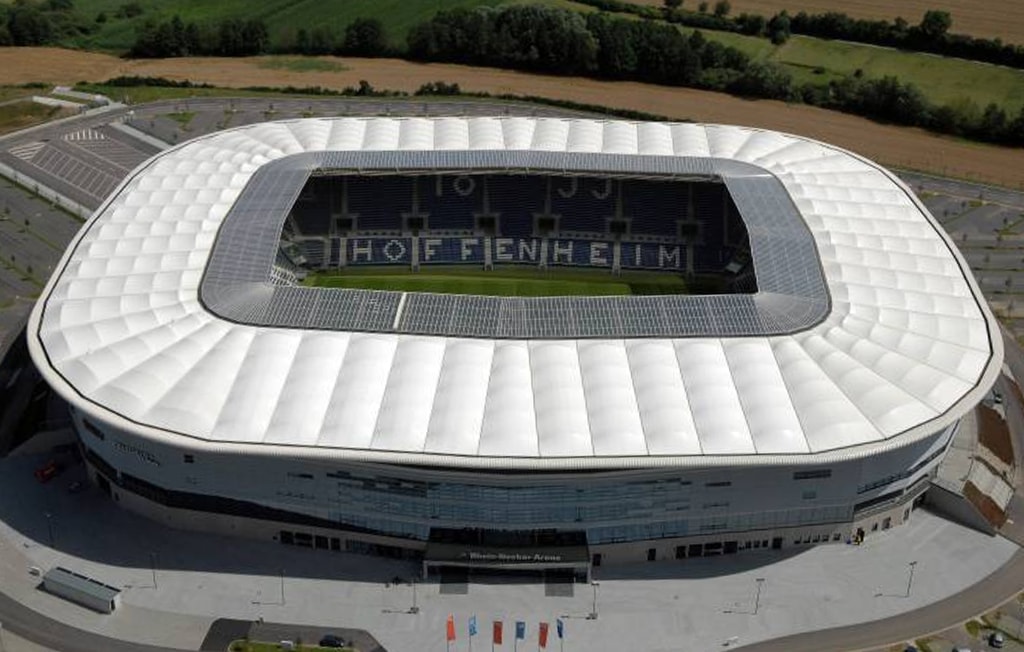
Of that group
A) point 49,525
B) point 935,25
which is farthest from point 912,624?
point 935,25

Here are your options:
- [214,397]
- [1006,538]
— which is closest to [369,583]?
[214,397]

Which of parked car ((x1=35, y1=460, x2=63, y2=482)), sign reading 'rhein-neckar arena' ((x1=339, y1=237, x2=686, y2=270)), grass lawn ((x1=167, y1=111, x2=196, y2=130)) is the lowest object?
parked car ((x1=35, y1=460, x2=63, y2=482))

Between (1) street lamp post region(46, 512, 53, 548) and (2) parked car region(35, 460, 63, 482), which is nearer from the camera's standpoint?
(1) street lamp post region(46, 512, 53, 548)

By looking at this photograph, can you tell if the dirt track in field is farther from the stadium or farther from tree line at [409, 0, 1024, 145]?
the stadium

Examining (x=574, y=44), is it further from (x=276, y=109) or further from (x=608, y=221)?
(x=608, y=221)

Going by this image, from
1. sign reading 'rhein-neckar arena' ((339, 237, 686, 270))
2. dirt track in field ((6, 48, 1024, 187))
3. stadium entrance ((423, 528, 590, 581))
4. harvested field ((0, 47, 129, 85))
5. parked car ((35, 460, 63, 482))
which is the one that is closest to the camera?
stadium entrance ((423, 528, 590, 581))

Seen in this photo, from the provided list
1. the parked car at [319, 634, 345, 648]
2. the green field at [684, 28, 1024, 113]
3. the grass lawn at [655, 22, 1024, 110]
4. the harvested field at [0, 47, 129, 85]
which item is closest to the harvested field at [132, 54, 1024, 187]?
the harvested field at [0, 47, 129, 85]
